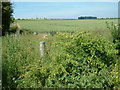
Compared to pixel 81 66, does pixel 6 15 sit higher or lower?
higher

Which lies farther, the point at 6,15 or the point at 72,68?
the point at 6,15

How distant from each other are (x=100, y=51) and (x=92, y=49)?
0.21m

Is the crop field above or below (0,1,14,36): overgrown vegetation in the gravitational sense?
below

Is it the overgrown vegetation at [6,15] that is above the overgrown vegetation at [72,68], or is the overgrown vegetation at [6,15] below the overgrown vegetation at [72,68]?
above

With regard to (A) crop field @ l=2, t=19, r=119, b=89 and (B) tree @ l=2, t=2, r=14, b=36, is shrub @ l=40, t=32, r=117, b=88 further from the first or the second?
(B) tree @ l=2, t=2, r=14, b=36

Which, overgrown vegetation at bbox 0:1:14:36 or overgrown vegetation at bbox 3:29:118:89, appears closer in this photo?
overgrown vegetation at bbox 3:29:118:89

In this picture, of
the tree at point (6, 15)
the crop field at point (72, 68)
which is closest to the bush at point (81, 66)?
the crop field at point (72, 68)

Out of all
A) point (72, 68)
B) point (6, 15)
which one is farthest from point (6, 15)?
point (72, 68)

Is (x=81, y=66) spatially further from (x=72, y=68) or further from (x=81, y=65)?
(x=72, y=68)

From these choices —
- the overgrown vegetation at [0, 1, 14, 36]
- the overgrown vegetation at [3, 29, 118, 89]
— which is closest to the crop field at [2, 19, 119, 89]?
the overgrown vegetation at [3, 29, 118, 89]

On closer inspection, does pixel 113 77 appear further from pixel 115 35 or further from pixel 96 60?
A: pixel 115 35

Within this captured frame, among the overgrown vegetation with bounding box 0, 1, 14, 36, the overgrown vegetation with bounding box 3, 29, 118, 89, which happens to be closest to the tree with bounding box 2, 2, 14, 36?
the overgrown vegetation with bounding box 0, 1, 14, 36

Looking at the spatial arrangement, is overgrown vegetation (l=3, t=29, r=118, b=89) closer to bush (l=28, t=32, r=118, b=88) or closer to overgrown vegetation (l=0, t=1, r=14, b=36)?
bush (l=28, t=32, r=118, b=88)

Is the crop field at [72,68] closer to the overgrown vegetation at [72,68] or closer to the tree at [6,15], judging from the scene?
the overgrown vegetation at [72,68]
